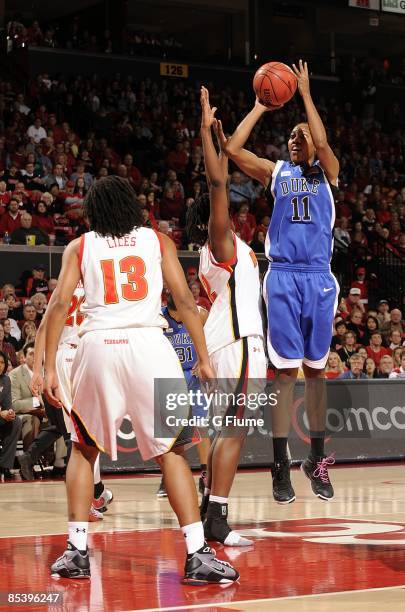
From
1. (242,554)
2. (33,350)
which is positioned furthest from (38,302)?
(242,554)

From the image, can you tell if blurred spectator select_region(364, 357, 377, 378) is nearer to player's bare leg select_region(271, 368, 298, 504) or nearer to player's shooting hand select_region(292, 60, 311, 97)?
player's bare leg select_region(271, 368, 298, 504)

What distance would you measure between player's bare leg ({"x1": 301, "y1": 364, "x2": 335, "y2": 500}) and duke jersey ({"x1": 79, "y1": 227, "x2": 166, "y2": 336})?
1.98 m

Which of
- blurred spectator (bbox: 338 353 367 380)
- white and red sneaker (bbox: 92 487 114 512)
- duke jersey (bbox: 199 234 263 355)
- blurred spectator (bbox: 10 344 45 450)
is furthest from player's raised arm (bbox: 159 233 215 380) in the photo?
blurred spectator (bbox: 338 353 367 380)

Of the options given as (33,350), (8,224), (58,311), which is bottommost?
(33,350)

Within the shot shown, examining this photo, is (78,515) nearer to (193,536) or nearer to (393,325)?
(193,536)

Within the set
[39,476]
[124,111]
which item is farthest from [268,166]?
[124,111]

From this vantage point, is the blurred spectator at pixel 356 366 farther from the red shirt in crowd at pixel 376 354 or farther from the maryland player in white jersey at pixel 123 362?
the maryland player in white jersey at pixel 123 362

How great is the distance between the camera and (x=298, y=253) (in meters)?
6.92

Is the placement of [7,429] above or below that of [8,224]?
below

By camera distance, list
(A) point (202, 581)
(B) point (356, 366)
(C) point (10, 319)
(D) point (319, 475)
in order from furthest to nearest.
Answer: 1. (B) point (356, 366)
2. (C) point (10, 319)
3. (D) point (319, 475)
4. (A) point (202, 581)

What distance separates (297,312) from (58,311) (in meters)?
2.05

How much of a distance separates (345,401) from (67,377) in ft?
17.2

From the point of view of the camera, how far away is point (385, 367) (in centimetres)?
1523

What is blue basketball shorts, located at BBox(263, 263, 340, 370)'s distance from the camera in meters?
6.93
